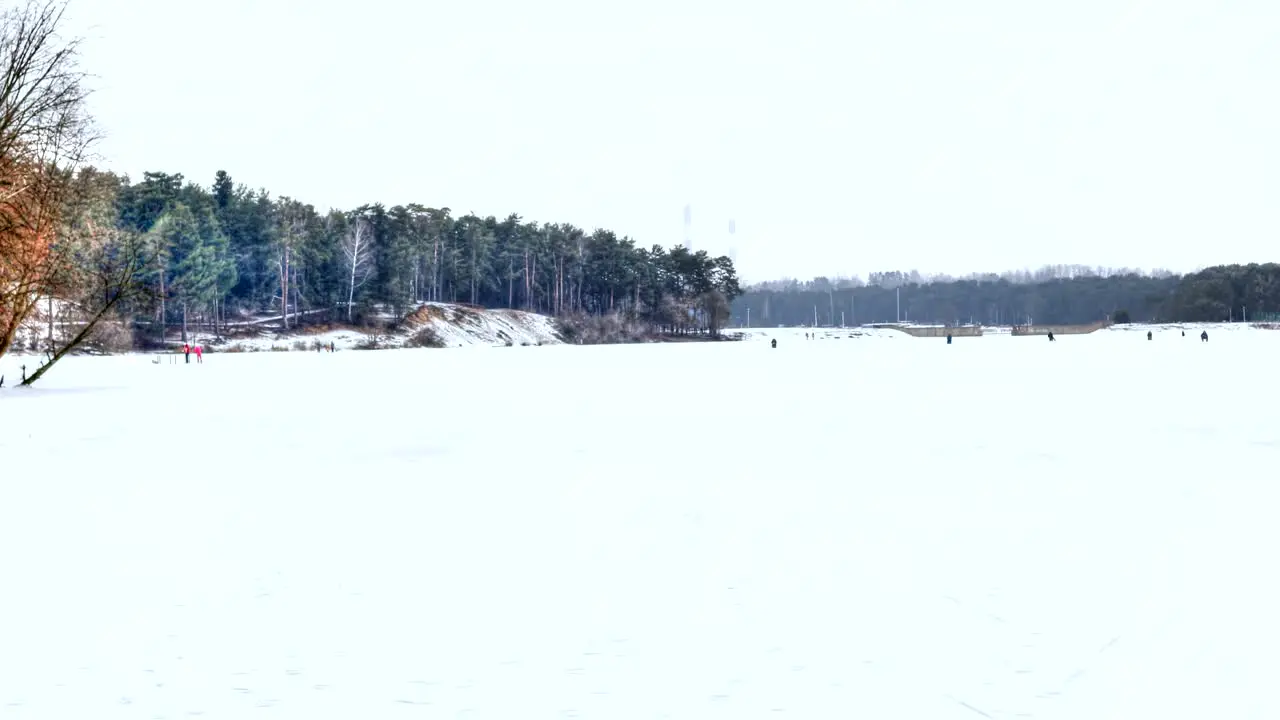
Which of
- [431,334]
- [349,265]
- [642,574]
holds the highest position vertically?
[349,265]

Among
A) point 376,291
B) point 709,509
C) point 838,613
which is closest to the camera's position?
point 838,613

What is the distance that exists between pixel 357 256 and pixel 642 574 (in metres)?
125

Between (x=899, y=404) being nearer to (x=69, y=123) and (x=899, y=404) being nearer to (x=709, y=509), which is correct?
(x=709, y=509)

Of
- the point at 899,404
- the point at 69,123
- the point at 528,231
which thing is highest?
the point at 528,231

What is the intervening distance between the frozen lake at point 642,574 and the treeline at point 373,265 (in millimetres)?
25904

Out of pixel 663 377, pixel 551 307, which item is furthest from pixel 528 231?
pixel 663 377

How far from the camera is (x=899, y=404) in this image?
30797 millimetres

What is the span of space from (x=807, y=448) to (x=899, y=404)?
12.2m

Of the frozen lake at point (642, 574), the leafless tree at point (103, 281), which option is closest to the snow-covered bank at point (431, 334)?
the leafless tree at point (103, 281)

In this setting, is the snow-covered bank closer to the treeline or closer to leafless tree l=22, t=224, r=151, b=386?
the treeline

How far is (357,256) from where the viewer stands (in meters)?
129

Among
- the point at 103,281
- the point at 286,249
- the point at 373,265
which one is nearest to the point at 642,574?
the point at 103,281

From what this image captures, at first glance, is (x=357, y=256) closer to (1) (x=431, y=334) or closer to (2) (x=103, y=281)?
(1) (x=431, y=334)

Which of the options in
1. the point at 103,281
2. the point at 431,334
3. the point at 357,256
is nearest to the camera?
the point at 103,281
